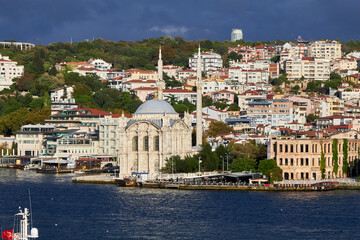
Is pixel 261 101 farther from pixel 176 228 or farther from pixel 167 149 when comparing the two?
pixel 176 228

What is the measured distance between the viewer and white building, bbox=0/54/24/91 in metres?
111

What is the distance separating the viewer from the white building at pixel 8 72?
11131 centimetres

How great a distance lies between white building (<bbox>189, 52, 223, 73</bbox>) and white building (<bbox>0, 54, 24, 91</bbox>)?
25.3 metres

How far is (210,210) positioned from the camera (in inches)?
1807

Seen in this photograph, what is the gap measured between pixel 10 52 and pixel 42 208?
80404mm

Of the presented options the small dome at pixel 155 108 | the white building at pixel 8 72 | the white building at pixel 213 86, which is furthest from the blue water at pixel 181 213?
the white building at pixel 8 72

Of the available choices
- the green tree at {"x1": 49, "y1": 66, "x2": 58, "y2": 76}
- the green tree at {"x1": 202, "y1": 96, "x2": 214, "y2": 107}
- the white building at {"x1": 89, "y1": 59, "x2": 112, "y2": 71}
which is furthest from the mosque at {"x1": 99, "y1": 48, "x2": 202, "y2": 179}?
the white building at {"x1": 89, "y1": 59, "x2": 112, "y2": 71}

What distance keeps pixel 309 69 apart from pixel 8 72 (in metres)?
39.4

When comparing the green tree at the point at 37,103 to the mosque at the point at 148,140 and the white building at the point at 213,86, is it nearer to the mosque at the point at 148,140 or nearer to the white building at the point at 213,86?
the white building at the point at 213,86

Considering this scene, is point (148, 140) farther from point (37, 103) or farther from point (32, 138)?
point (37, 103)

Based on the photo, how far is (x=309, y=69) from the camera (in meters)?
118

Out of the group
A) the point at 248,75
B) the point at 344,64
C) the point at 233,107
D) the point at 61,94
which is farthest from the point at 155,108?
the point at 344,64

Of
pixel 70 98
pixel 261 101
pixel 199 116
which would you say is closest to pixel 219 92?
pixel 261 101

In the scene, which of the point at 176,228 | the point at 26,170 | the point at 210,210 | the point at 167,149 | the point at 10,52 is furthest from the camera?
the point at 10,52
